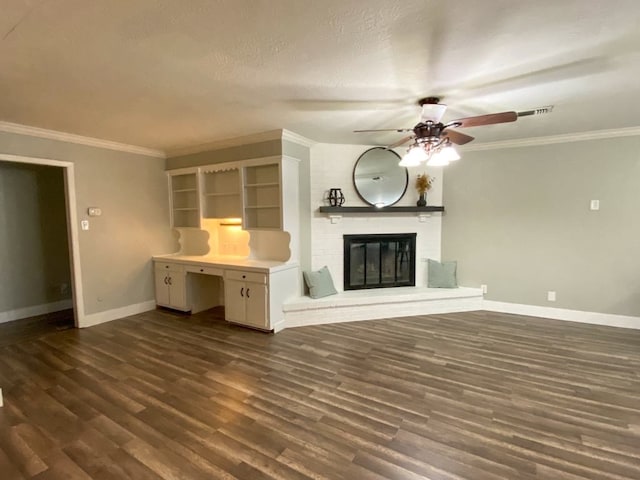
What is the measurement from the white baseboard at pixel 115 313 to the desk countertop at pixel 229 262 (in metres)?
0.70

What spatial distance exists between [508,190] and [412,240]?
1464 millimetres

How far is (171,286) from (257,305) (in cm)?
165

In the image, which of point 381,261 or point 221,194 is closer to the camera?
point 221,194

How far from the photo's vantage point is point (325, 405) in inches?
94.0

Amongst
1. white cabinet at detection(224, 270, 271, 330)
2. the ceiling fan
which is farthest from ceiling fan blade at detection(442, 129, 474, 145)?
white cabinet at detection(224, 270, 271, 330)

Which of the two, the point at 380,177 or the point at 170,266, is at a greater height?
the point at 380,177

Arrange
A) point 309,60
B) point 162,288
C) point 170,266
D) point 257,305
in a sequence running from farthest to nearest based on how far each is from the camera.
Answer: point 162,288 < point 170,266 < point 257,305 < point 309,60

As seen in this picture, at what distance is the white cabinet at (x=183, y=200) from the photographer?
4938 millimetres

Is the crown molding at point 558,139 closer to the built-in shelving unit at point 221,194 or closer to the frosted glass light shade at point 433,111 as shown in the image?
the frosted glass light shade at point 433,111

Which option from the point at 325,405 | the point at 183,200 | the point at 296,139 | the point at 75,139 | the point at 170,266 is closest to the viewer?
the point at 325,405

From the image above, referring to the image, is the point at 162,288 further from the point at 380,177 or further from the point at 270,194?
the point at 380,177

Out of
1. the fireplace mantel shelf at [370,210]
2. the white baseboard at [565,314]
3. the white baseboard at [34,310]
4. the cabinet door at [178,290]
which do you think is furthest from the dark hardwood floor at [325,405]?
the fireplace mantel shelf at [370,210]

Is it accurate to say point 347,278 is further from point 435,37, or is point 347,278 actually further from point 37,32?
point 37,32

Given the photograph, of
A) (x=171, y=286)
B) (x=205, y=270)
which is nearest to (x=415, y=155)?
(x=205, y=270)
